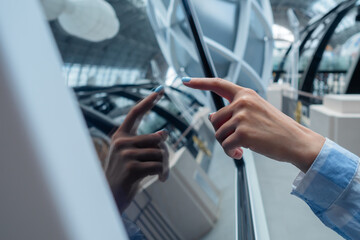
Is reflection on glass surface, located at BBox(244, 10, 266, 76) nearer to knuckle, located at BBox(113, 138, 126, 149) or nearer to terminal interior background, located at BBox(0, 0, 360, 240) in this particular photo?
terminal interior background, located at BBox(0, 0, 360, 240)

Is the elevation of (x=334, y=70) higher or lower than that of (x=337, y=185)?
lower

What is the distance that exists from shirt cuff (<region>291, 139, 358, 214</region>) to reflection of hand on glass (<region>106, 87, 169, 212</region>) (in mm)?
249

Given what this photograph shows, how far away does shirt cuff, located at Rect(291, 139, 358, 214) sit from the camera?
44 centimetres

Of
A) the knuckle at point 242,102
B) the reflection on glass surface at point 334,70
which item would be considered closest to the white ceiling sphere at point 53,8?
the knuckle at point 242,102

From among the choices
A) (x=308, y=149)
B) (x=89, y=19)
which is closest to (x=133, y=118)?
(x=89, y=19)

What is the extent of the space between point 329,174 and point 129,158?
0.31m

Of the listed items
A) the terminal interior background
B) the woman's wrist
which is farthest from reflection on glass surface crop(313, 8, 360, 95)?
the woman's wrist

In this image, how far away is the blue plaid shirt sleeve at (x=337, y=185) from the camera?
438mm

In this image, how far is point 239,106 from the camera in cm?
43

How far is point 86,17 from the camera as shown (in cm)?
42

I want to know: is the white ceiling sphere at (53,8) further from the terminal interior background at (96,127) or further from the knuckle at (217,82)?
the knuckle at (217,82)

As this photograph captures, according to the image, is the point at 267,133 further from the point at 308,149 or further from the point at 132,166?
the point at 132,166

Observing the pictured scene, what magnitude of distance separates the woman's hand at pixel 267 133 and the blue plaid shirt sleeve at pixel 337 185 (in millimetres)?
15

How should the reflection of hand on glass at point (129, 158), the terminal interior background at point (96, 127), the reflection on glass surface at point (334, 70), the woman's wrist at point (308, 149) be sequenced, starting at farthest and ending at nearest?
the reflection on glass surface at point (334, 70)
the woman's wrist at point (308, 149)
the reflection of hand on glass at point (129, 158)
the terminal interior background at point (96, 127)
